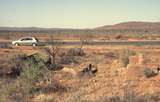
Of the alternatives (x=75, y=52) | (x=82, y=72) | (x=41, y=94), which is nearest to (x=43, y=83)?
(x=41, y=94)

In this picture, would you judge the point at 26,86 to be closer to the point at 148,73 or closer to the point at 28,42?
the point at 148,73

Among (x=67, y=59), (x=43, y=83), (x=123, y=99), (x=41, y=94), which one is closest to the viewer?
(x=123, y=99)

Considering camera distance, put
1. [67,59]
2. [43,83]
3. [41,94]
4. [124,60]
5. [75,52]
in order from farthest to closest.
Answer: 1. [75,52]
2. [67,59]
3. [124,60]
4. [43,83]
5. [41,94]

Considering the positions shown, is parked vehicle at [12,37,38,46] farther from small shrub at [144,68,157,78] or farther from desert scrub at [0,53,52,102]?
small shrub at [144,68,157,78]

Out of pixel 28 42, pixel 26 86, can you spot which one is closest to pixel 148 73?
pixel 26 86

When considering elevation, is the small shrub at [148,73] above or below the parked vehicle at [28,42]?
above

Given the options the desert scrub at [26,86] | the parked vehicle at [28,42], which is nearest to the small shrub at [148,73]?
the desert scrub at [26,86]

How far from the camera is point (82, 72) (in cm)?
2552

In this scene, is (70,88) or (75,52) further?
(75,52)

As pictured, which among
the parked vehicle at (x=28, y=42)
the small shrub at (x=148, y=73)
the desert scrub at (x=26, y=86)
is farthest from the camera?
the parked vehicle at (x=28, y=42)

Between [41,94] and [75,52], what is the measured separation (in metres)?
28.4

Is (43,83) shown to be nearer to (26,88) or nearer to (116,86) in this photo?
(26,88)

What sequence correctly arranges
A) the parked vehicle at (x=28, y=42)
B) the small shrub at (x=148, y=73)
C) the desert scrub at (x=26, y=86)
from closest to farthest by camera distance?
the desert scrub at (x=26, y=86) < the small shrub at (x=148, y=73) < the parked vehicle at (x=28, y=42)

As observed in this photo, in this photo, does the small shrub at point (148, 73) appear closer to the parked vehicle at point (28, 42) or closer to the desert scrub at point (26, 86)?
the desert scrub at point (26, 86)
